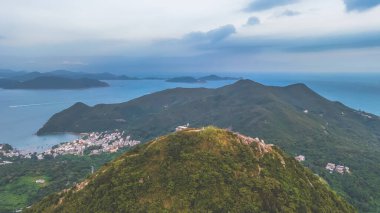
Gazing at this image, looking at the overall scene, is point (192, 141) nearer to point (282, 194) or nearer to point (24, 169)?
point (282, 194)

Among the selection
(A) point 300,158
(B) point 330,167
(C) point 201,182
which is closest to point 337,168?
(B) point 330,167

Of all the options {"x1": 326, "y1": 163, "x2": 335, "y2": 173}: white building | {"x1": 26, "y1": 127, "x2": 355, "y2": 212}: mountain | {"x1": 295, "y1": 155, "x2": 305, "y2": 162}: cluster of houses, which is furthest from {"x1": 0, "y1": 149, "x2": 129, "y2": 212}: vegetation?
{"x1": 326, "y1": 163, "x2": 335, "y2": 173}: white building

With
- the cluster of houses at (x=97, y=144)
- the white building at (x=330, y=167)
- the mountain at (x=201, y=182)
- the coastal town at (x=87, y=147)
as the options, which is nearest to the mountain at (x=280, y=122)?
the white building at (x=330, y=167)

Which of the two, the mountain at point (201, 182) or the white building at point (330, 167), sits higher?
the mountain at point (201, 182)

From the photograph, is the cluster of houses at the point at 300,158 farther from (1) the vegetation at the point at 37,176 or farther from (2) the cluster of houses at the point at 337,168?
(1) the vegetation at the point at 37,176

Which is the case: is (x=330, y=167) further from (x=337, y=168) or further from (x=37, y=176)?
(x=37, y=176)

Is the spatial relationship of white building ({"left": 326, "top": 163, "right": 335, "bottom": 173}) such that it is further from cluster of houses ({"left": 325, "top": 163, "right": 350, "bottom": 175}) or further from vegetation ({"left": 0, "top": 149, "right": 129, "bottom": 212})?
vegetation ({"left": 0, "top": 149, "right": 129, "bottom": 212})
